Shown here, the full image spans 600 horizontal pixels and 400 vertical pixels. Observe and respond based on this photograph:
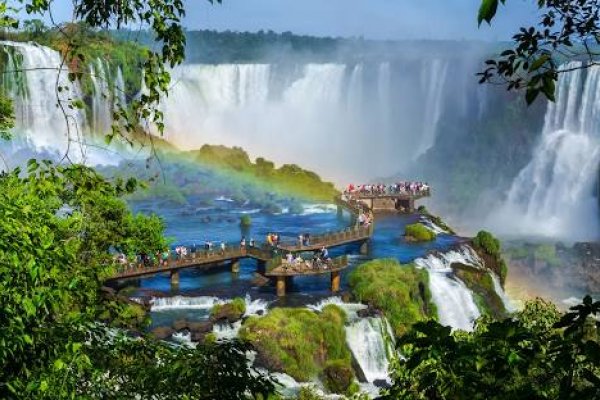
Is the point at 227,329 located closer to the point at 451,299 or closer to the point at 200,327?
the point at 200,327

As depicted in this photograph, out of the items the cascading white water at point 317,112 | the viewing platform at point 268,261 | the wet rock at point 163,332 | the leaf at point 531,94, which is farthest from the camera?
the cascading white water at point 317,112

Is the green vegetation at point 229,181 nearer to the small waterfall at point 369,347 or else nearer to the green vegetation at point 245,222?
the green vegetation at point 245,222

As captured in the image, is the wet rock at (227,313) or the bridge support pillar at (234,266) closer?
the wet rock at (227,313)

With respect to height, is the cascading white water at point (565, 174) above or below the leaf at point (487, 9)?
below

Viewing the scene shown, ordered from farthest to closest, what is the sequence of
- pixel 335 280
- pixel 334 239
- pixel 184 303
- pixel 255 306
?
pixel 334 239
pixel 335 280
pixel 184 303
pixel 255 306

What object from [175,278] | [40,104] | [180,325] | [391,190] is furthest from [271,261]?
[40,104]

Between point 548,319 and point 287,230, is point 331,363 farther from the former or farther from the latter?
point 287,230

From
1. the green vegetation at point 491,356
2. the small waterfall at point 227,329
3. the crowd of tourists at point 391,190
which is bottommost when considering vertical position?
the small waterfall at point 227,329

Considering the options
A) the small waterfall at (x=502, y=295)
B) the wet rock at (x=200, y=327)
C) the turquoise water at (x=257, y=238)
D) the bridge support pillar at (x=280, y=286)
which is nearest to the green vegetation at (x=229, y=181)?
the turquoise water at (x=257, y=238)
